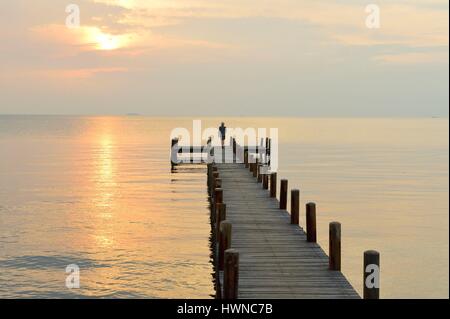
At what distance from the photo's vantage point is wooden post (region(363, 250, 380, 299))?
36.1ft

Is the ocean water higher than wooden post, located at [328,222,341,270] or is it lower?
lower

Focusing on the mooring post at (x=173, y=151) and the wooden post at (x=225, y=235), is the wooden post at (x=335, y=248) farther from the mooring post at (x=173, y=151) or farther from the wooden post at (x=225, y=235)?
the mooring post at (x=173, y=151)

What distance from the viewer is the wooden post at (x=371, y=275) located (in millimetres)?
11016

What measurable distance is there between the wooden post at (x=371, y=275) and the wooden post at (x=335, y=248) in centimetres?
205

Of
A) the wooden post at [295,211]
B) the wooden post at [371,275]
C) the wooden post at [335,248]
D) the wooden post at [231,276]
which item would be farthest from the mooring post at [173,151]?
the wooden post at [371,275]

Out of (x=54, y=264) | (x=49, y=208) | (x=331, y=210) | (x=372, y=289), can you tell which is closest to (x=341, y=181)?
(x=331, y=210)

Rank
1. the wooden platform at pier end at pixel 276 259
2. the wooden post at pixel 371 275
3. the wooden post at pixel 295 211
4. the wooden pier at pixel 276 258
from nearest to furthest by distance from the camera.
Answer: the wooden post at pixel 371 275
the wooden pier at pixel 276 258
the wooden platform at pier end at pixel 276 259
the wooden post at pixel 295 211

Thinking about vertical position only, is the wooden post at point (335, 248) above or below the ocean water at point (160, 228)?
above

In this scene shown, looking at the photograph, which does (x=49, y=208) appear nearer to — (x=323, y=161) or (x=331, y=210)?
(x=331, y=210)

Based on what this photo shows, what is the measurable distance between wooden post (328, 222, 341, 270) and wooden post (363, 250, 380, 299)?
6.71 feet

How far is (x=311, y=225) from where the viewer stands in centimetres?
1625

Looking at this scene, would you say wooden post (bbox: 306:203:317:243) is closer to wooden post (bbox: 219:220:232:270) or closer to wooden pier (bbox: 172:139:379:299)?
wooden pier (bbox: 172:139:379:299)

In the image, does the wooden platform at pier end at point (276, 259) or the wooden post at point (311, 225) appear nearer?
the wooden platform at pier end at point (276, 259)

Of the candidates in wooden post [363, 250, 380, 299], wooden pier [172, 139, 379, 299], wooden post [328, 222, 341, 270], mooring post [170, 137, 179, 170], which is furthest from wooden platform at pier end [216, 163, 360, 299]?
mooring post [170, 137, 179, 170]
